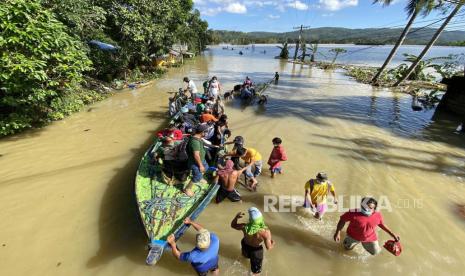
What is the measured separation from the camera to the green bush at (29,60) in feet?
26.7

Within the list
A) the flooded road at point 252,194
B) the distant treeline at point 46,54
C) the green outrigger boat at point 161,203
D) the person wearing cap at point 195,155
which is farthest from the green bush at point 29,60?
the person wearing cap at point 195,155

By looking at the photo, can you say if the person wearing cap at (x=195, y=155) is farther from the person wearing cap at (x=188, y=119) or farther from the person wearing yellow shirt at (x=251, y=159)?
the person wearing cap at (x=188, y=119)

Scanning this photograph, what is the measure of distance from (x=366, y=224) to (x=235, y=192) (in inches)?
122

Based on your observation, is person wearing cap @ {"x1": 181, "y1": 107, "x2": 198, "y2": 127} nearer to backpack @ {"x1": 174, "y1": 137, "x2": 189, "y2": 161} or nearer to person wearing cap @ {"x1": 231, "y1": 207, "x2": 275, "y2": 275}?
backpack @ {"x1": 174, "y1": 137, "x2": 189, "y2": 161}

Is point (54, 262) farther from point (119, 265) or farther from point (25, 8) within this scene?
point (25, 8)

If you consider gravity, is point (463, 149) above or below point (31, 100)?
below

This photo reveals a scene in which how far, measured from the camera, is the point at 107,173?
816cm

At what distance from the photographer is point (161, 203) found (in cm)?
584

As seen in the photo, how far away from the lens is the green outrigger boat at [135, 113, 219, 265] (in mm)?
4915

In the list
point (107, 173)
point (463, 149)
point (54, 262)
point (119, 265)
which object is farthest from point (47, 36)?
point (463, 149)

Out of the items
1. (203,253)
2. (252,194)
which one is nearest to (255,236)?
(203,253)

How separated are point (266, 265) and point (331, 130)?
911 centimetres

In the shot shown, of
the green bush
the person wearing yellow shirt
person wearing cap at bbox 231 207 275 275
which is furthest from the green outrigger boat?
the green bush

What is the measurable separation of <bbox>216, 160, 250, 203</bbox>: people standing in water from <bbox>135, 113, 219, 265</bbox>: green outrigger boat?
230mm
